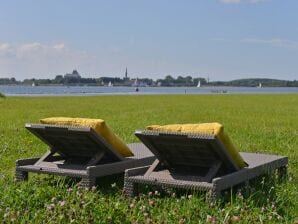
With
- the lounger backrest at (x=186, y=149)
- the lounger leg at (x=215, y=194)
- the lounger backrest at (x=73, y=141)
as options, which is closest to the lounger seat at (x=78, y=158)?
the lounger backrest at (x=73, y=141)

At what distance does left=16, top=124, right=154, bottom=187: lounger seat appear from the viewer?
700 cm

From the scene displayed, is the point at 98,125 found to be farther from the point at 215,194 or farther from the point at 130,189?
the point at 215,194

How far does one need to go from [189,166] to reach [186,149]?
45cm

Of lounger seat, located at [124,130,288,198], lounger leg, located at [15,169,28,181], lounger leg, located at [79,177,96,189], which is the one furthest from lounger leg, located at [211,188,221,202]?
lounger leg, located at [15,169,28,181]

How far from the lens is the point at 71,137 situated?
735 centimetres

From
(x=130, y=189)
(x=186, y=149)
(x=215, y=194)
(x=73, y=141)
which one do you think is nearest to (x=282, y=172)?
(x=186, y=149)

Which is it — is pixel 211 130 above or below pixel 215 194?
above

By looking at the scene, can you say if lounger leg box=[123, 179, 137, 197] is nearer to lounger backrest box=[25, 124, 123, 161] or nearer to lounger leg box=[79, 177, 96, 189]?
lounger leg box=[79, 177, 96, 189]

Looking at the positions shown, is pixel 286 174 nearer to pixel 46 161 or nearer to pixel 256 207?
pixel 256 207

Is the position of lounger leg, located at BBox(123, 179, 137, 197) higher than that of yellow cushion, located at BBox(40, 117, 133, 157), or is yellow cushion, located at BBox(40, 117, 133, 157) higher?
yellow cushion, located at BBox(40, 117, 133, 157)

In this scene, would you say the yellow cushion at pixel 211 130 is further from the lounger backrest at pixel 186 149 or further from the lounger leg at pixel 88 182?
the lounger leg at pixel 88 182

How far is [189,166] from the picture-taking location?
7.00 m

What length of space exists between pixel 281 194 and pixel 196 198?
1.17 meters

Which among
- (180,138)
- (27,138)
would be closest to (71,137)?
(180,138)
